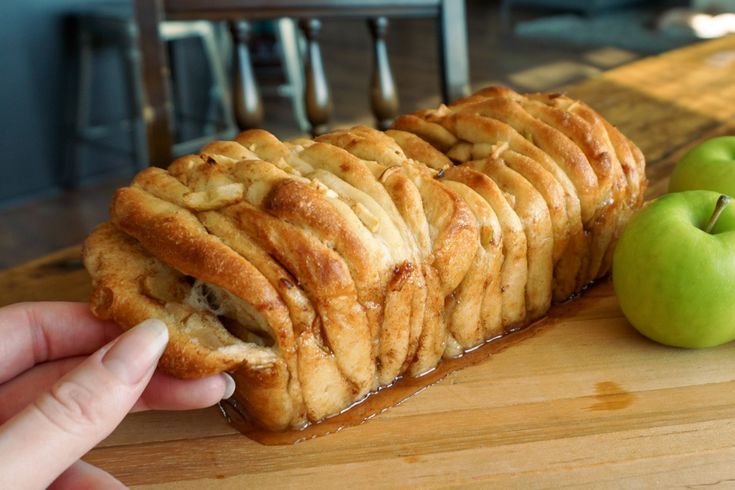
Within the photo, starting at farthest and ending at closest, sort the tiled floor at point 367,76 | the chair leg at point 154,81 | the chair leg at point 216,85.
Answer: the chair leg at point 216,85 < the tiled floor at point 367,76 < the chair leg at point 154,81

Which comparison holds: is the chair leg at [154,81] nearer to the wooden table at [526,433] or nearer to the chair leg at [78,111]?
the wooden table at [526,433]

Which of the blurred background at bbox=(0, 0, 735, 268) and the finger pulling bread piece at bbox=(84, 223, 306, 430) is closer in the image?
the finger pulling bread piece at bbox=(84, 223, 306, 430)

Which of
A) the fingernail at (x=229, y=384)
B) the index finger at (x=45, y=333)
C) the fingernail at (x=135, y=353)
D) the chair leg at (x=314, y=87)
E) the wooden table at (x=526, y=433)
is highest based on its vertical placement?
the chair leg at (x=314, y=87)

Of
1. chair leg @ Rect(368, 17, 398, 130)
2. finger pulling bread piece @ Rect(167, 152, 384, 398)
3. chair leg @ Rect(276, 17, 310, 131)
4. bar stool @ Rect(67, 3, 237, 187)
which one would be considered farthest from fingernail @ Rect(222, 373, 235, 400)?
chair leg @ Rect(276, 17, 310, 131)

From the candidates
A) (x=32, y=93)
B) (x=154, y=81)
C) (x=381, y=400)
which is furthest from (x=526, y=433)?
(x=32, y=93)

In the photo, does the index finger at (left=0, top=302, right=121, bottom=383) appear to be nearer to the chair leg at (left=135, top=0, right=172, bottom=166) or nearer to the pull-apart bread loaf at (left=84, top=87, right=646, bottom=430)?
the pull-apart bread loaf at (left=84, top=87, right=646, bottom=430)

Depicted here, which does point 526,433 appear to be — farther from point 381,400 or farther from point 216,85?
point 216,85

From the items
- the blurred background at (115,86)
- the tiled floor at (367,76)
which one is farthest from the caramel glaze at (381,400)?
the tiled floor at (367,76)
